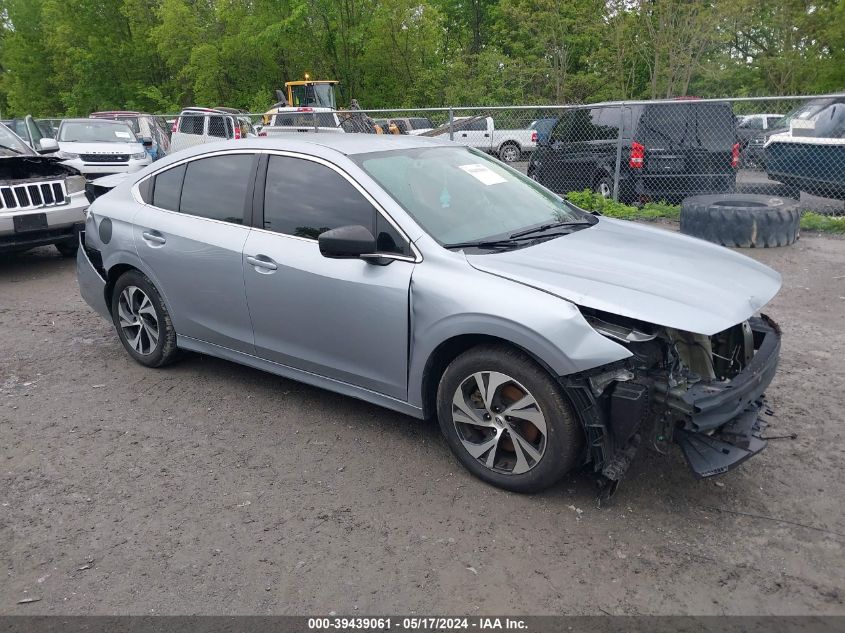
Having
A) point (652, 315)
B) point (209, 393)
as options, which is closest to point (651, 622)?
point (652, 315)

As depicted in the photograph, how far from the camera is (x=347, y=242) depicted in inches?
139

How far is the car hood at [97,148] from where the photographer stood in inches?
605

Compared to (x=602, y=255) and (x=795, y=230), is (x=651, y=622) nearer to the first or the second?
(x=602, y=255)

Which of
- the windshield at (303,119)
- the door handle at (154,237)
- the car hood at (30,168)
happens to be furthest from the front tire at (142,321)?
the windshield at (303,119)

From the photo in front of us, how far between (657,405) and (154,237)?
347 cm

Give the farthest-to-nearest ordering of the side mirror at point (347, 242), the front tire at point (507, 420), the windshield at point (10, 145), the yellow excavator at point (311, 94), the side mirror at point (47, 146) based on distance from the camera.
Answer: the yellow excavator at point (311, 94) → the side mirror at point (47, 146) → the windshield at point (10, 145) → the side mirror at point (347, 242) → the front tire at point (507, 420)

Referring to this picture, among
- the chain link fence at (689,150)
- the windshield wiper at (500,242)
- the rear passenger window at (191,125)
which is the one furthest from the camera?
the rear passenger window at (191,125)

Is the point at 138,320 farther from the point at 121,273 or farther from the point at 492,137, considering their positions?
the point at 492,137

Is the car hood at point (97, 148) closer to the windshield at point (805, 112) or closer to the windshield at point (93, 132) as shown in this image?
the windshield at point (93, 132)

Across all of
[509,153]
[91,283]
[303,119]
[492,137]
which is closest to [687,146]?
[492,137]

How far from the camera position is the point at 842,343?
5270mm

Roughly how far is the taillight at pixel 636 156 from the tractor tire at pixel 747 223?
2108 mm

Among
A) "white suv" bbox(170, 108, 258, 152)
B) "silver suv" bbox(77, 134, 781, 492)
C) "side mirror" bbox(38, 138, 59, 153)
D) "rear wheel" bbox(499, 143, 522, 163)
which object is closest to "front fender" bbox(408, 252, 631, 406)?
"silver suv" bbox(77, 134, 781, 492)

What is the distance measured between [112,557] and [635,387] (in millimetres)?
2413
